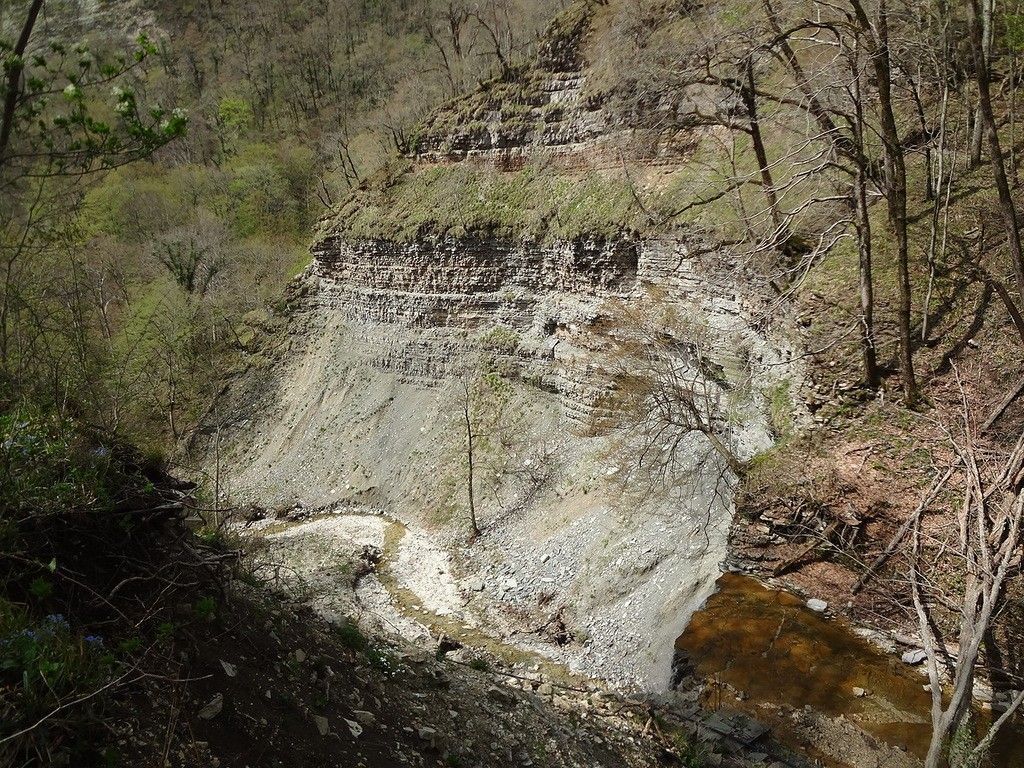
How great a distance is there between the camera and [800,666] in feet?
33.0

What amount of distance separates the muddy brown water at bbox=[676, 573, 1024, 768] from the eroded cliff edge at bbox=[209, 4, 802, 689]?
851mm

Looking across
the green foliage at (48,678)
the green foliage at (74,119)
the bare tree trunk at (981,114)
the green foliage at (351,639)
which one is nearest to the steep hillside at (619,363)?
the bare tree trunk at (981,114)

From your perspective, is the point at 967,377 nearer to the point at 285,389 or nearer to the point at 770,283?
the point at 770,283

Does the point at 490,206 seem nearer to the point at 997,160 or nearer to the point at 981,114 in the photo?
the point at 981,114

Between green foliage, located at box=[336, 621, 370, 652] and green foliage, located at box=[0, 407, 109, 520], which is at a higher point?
green foliage, located at box=[0, 407, 109, 520]

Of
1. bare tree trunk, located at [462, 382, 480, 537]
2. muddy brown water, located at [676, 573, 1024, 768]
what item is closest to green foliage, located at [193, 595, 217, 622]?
muddy brown water, located at [676, 573, 1024, 768]

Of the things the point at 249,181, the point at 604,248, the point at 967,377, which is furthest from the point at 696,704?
the point at 249,181

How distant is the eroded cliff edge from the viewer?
571 inches

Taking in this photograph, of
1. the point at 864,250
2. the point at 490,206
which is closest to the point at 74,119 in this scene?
the point at 864,250

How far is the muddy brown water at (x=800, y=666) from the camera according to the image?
8.73m

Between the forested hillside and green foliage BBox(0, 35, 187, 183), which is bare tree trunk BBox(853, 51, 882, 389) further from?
green foliage BBox(0, 35, 187, 183)

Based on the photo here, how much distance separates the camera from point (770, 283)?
14.8m

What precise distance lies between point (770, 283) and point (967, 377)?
16.8ft

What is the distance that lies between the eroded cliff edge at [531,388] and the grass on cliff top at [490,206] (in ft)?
0.35
